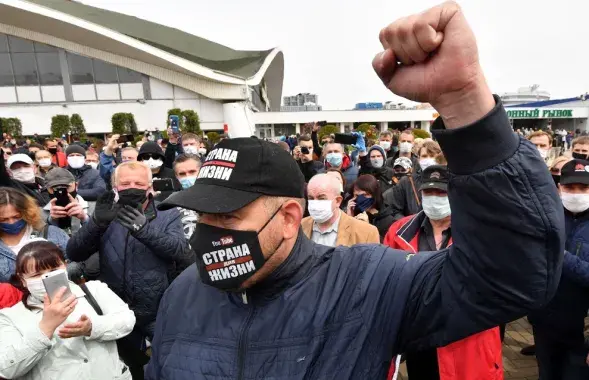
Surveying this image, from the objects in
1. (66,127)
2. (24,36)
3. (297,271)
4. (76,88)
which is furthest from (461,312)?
(24,36)

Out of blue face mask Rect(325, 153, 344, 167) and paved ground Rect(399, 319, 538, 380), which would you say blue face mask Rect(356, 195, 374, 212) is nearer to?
paved ground Rect(399, 319, 538, 380)

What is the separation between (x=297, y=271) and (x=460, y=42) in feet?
2.67

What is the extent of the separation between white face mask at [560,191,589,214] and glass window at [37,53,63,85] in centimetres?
3657

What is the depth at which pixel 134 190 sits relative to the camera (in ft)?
9.23

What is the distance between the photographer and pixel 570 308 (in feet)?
8.68

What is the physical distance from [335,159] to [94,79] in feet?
108

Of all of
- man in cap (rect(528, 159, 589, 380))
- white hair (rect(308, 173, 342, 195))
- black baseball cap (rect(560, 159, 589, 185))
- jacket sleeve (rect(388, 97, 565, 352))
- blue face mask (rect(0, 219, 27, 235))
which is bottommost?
man in cap (rect(528, 159, 589, 380))

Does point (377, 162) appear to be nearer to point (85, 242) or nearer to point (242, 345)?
point (85, 242)

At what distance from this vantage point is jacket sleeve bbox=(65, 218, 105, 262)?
9.05ft

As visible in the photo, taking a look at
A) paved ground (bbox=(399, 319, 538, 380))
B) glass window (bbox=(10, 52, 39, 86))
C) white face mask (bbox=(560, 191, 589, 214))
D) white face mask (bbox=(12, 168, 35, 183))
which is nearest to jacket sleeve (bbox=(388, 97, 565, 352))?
white face mask (bbox=(560, 191, 589, 214))

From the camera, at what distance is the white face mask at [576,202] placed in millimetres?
2686

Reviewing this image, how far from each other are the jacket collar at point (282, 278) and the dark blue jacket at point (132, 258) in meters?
1.69

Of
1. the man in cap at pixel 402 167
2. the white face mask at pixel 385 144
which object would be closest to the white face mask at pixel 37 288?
the man in cap at pixel 402 167

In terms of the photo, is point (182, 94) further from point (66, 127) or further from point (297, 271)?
point (297, 271)
